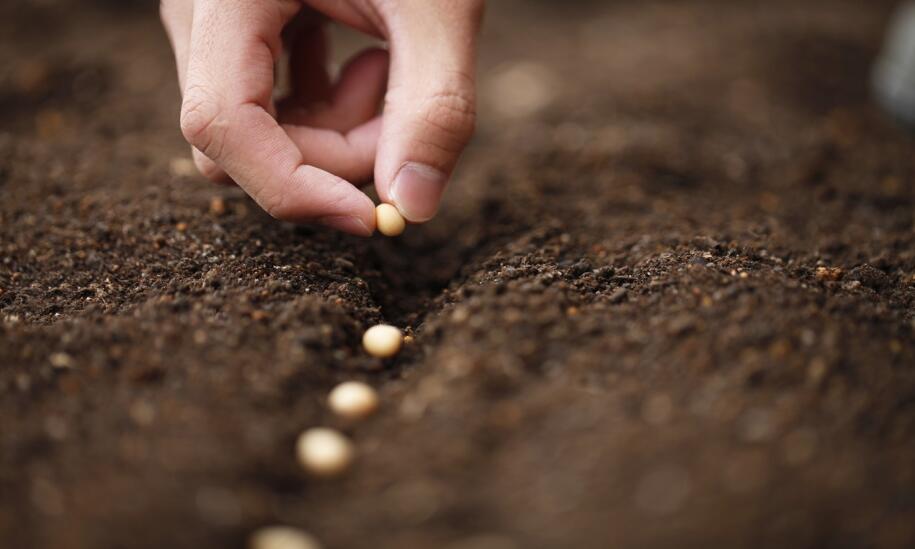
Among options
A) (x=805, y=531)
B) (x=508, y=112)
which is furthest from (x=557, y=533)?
(x=508, y=112)

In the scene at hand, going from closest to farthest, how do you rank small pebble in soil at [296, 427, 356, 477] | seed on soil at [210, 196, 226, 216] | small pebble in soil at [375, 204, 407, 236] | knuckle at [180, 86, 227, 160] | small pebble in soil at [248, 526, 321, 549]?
small pebble in soil at [248, 526, 321, 549] → small pebble in soil at [296, 427, 356, 477] → knuckle at [180, 86, 227, 160] → small pebble in soil at [375, 204, 407, 236] → seed on soil at [210, 196, 226, 216]

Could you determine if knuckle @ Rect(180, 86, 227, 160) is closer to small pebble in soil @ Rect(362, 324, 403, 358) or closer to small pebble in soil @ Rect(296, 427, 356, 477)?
small pebble in soil @ Rect(362, 324, 403, 358)

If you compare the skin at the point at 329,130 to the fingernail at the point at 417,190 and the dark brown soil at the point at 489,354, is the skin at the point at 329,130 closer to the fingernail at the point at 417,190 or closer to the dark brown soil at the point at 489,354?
the fingernail at the point at 417,190

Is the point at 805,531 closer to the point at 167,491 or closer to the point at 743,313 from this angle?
the point at 743,313

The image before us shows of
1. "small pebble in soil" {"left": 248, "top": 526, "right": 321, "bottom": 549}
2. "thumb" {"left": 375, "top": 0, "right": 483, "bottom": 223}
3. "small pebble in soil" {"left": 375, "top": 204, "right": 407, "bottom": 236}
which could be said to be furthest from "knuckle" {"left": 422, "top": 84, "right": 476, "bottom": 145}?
"small pebble in soil" {"left": 248, "top": 526, "right": 321, "bottom": 549}

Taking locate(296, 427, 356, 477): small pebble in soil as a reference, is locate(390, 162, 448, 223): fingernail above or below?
above
